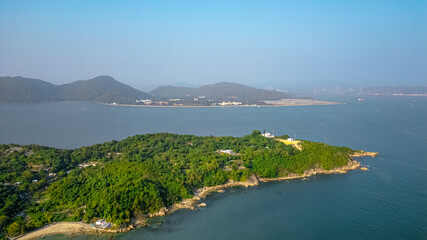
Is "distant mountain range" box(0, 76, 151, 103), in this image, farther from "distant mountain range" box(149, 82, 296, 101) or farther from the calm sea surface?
the calm sea surface

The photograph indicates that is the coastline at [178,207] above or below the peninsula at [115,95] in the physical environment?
below

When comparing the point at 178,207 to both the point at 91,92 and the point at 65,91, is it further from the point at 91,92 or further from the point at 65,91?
the point at 65,91

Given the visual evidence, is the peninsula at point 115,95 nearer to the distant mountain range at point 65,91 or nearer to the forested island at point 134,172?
the distant mountain range at point 65,91

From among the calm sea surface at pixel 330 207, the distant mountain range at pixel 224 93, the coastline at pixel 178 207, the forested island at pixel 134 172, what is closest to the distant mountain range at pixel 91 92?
the distant mountain range at pixel 224 93

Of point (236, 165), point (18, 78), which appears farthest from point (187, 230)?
point (18, 78)

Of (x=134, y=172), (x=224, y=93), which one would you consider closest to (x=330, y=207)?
(x=134, y=172)

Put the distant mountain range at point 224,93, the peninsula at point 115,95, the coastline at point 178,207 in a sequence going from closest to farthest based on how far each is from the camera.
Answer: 1. the coastline at point 178,207
2. the peninsula at point 115,95
3. the distant mountain range at point 224,93

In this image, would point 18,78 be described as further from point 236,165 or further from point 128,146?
point 236,165

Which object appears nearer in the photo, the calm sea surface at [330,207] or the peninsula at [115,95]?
the calm sea surface at [330,207]

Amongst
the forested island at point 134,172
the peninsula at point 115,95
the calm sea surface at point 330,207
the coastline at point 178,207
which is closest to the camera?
the coastline at point 178,207
